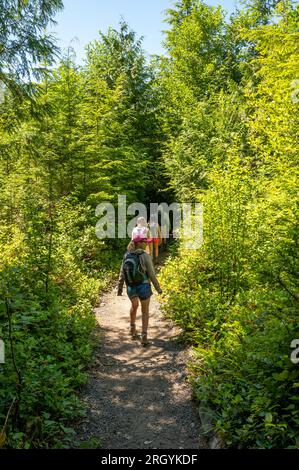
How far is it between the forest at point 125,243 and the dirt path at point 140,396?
0.94 feet

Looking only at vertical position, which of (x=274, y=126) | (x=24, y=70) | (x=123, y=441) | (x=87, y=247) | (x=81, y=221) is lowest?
(x=123, y=441)


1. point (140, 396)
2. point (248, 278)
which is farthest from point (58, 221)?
point (140, 396)

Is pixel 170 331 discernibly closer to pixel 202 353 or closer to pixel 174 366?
pixel 174 366

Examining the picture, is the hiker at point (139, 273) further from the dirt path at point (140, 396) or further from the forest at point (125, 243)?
the forest at point (125, 243)

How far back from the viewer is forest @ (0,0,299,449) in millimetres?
4172

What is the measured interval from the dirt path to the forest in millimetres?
285

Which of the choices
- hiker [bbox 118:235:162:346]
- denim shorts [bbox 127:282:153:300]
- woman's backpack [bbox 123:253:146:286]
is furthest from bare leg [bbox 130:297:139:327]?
woman's backpack [bbox 123:253:146:286]

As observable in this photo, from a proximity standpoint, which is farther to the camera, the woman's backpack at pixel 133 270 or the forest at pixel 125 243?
the woman's backpack at pixel 133 270

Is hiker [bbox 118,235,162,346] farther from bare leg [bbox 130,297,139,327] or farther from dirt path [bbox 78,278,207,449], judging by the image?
dirt path [bbox 78,278,207,449]

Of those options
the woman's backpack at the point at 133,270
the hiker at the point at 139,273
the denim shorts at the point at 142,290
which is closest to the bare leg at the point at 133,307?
the hiker at the point at 139,273

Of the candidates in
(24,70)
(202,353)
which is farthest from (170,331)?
(24,70)

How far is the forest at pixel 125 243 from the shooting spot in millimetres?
4172

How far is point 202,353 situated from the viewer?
5.82m
